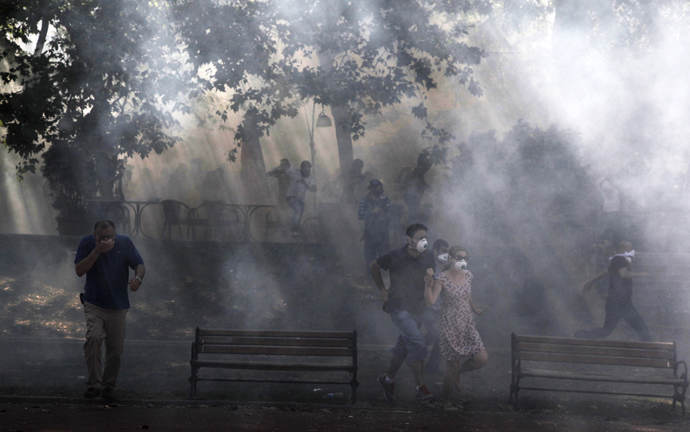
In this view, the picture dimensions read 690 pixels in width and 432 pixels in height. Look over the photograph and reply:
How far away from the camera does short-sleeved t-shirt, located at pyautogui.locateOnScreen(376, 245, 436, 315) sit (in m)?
6.06

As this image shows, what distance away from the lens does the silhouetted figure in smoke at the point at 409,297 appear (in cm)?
598

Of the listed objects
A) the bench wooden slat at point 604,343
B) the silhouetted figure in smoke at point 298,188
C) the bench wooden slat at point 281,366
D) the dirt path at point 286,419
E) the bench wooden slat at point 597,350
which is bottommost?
the dirt path at point 286,419

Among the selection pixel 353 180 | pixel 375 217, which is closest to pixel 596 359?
pixel 375 217

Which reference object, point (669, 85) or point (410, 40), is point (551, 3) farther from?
point (410, 40)

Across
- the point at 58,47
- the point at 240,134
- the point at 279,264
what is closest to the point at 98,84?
the point at 58,47

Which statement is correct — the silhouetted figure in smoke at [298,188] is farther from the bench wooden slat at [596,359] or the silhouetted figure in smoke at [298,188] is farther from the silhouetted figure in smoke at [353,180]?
the bench wooden slat at [596,359]

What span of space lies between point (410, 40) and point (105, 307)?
7.35 meters

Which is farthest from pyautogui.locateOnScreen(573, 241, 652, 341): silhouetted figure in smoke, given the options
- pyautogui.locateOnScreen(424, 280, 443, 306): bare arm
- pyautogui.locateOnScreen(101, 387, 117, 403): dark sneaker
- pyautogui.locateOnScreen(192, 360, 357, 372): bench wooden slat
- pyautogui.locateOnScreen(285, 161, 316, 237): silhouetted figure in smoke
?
pyautogui.locateOnScreen(285, 161, 316, 237): silhouetted figure in smoke

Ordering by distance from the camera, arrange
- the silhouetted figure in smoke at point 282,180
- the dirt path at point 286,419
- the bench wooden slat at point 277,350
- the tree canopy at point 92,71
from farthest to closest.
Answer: the silhouetted figure in smoke at point 282,180 → the tree canopy at point 92,71 → the bench wooden slat at point 277,350 → the dirt path at point 286,419

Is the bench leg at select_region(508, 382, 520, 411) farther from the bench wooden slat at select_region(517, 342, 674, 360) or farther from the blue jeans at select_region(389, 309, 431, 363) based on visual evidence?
the blue jeans at select_region(389, 309, 431, 363)

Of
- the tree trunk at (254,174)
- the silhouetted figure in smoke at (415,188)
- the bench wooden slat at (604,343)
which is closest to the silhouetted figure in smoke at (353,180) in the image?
the silhouetted figure in smoke at (415,188)

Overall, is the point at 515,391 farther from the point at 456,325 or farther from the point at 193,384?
the point at 193,384

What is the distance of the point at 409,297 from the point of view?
6.05 metres

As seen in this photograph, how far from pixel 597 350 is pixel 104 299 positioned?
4157mm
